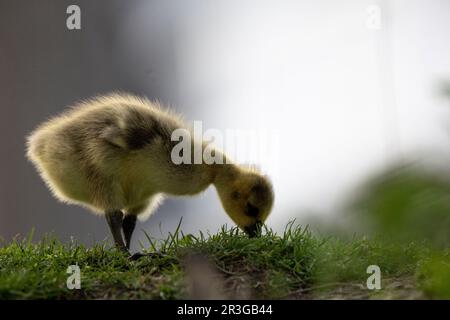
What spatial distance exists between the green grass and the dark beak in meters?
0.11

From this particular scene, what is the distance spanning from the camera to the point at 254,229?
2.37 m

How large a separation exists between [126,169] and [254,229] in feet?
1.89

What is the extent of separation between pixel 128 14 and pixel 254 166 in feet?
6.82

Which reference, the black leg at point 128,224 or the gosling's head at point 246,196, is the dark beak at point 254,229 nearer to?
the gosling's head at point 246,196

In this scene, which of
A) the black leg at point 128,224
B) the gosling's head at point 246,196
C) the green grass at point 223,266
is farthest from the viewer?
the black leg at point 128,224

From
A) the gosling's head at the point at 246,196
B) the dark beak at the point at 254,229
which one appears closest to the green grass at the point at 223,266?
the dark beak at the point at 254,229

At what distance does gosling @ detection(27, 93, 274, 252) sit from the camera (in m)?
2.27

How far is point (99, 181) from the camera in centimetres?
227

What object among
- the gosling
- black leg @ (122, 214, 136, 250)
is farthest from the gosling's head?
black leg @ (122, 214, 136, 250)

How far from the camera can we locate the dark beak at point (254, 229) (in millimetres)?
2259

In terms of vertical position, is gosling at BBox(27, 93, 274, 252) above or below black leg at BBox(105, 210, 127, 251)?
above

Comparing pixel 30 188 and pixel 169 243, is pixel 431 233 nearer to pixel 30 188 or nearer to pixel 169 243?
pixel 169 243

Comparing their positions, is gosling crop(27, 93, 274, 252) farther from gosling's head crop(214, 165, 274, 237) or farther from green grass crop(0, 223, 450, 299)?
green grass crop(0, 223, 450, 299)

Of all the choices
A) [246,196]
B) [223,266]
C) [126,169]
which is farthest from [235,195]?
[223,266]
